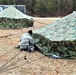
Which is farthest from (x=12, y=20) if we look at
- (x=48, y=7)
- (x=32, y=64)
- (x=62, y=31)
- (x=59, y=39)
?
(x=48, y=7)

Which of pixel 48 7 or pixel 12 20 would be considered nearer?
pixel 12 20

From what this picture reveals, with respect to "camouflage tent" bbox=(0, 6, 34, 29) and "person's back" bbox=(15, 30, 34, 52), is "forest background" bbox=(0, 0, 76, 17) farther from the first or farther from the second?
"person's back" bbox=(15, 30, 34, 52)

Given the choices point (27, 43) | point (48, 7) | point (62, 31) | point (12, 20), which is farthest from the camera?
point (48, 7)

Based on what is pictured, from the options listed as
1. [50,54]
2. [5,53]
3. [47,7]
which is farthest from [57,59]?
[47,7]

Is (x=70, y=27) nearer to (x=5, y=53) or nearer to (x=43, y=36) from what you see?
(x=43, y=36)

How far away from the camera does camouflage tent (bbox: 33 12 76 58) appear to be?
8.62 meters

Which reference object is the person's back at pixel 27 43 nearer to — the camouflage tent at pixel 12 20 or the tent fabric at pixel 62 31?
the tent fabric at pixel 62 31

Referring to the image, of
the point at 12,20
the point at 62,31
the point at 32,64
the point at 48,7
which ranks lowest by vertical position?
the point at 48,7

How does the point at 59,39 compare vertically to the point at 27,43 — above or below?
above

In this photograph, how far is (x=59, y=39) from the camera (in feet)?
28.9

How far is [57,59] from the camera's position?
8.56 m

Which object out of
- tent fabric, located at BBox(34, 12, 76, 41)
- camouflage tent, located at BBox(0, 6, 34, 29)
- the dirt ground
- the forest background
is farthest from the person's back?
the forest background

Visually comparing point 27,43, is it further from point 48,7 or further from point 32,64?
point 48,7

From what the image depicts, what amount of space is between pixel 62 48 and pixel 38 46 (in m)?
1.40
